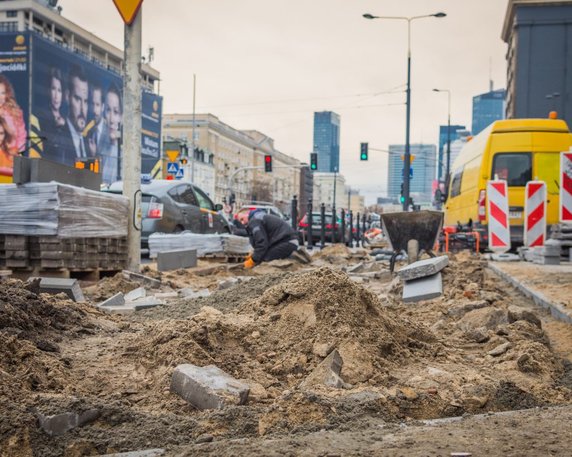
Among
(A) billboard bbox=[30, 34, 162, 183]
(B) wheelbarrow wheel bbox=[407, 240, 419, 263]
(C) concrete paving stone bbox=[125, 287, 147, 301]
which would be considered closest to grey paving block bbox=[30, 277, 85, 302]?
(C) concrete paving stone bbox=[125, 287, 147, 301]

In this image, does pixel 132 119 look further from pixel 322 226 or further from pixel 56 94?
pixel 56 94

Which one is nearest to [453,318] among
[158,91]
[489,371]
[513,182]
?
[489,371]

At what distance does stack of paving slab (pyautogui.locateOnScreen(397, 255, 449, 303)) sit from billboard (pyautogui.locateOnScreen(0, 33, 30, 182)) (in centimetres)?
6947

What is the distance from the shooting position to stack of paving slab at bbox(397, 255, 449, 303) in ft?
29.6

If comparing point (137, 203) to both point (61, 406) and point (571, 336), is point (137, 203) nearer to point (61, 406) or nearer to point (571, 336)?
point (571, 336)

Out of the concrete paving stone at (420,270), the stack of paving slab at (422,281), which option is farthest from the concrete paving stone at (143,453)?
the concrete paving stone at (420,270)

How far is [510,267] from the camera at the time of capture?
14656 mm

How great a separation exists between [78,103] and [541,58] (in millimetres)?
48993

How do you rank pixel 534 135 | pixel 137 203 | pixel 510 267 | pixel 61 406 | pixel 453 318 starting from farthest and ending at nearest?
pixel 534 135, pixel 510 267, pixel 137 203, pixel 453 318, pixel 61 406

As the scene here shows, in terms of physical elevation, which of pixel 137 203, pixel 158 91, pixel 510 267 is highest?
pixel 158 91

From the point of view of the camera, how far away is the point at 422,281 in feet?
31.7

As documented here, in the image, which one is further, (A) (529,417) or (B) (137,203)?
(B) (137,203)

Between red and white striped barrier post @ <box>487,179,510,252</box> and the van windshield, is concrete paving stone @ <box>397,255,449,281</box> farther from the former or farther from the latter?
the van windshield

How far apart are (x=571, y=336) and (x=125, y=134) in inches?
294
